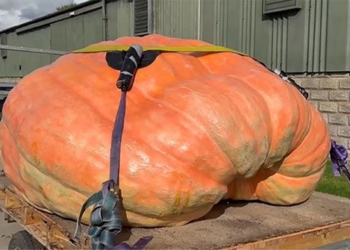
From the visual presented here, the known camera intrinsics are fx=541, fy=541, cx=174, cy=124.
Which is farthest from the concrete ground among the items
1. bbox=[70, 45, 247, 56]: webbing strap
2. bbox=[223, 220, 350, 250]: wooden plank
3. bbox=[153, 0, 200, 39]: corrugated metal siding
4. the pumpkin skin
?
bbox=[153, 0, 200, 39]: corrugated metal siding

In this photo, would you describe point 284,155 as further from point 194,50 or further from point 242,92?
point 194,50

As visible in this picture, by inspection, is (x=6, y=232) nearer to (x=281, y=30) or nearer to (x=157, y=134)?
(x=157, y=134)

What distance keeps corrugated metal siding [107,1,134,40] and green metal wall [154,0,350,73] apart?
268cm

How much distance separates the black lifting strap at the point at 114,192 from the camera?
2.21m

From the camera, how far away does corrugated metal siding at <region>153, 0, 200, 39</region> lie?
10.3 meters

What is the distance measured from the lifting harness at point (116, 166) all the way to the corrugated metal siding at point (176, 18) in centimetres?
716

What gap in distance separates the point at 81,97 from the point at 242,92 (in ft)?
2.69

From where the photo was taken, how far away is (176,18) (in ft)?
35.9

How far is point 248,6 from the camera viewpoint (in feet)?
28.8

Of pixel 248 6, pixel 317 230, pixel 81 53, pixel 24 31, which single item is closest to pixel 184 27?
pixel 248 6

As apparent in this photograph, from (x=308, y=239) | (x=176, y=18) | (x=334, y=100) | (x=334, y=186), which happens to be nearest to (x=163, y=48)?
(x=308, y=239)

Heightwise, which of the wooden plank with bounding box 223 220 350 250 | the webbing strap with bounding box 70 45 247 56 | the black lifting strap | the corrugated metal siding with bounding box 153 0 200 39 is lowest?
the wooden plank with bounding box 223 220 350 250

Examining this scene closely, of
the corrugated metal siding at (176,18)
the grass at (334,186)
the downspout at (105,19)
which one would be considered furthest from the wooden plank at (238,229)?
the downspout at (105,19)

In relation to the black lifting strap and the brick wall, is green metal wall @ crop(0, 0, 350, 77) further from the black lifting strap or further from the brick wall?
the black lifting strap
